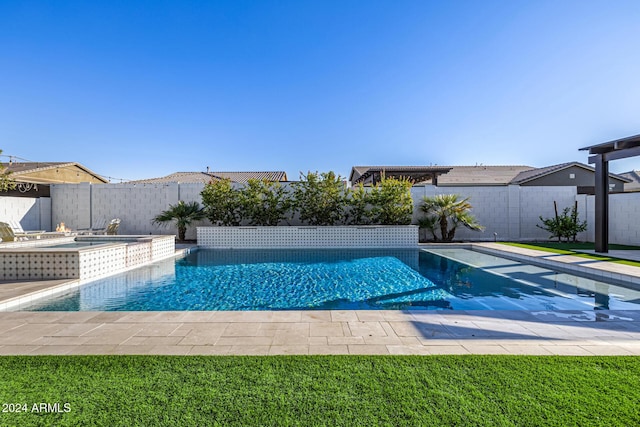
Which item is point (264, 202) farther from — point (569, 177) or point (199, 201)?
point (569, 177)

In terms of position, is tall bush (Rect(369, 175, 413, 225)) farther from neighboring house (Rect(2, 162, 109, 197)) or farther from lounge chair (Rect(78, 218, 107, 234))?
neighboring house (Rect(2, 162, 109, 197))

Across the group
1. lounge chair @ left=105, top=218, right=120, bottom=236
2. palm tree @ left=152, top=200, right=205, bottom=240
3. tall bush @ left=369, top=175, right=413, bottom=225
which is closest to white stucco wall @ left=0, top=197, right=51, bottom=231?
lounge chair @ left=105, top=218, right=120, bottom=236

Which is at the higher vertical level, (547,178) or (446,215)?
(547,178)

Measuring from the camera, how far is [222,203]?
43.7 ft

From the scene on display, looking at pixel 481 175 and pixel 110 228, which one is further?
pixel 481 175

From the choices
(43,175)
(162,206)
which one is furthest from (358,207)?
(43,175)

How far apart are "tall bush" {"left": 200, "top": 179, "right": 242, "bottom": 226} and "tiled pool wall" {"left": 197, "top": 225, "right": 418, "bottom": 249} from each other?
0.77 meters

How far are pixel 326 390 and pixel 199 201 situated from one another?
1331cm

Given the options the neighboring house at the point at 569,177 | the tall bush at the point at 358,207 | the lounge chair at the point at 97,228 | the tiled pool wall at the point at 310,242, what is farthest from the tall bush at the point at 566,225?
the lounge chair at the point at 97,228

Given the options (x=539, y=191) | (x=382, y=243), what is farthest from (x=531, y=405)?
(x=539, y=191)

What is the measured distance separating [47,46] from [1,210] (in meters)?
6.89

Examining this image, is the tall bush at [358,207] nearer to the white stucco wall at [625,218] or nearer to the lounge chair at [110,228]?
the white stucco wall at [625,218]

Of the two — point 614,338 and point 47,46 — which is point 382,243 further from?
point 47,46

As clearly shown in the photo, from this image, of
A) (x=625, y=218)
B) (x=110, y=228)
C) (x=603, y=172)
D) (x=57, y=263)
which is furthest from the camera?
(x=110, y=228)
